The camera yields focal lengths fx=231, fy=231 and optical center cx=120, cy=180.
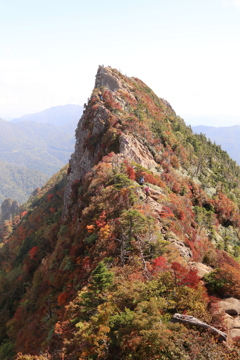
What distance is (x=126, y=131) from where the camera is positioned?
45.7 metres

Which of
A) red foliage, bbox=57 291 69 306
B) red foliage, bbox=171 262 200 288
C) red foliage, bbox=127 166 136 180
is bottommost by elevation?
red foliage, bbox=57 291 69 306

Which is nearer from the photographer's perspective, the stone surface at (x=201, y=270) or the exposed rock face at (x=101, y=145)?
the stone surface at (x=201, y=270)

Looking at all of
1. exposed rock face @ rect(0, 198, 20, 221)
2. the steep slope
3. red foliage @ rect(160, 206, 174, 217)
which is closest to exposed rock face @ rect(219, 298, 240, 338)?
the steep slope

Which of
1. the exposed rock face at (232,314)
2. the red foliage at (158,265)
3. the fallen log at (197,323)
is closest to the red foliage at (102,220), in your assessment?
the red foliage at (158,265)

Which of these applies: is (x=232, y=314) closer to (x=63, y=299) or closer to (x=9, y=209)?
(x=63, y=299)

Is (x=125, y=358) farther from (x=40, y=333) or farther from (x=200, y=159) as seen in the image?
(x=200, y=159)

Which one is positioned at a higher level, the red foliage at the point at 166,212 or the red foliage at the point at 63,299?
the red foliage at the point at 166,212

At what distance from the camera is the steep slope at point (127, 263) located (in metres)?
11.2

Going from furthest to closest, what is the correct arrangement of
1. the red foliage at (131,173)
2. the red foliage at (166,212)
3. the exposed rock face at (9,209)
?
1. the exposed rock face at (9,209)
2. the red foliage at (131,173)
3. the red foliage at (166,212)

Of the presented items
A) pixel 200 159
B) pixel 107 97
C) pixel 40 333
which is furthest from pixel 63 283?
pixel 200 159

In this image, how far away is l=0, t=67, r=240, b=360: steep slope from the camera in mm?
11180

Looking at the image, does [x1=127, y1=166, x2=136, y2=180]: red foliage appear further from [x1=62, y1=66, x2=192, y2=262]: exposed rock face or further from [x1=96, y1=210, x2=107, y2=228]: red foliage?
[x1=96, y1=210, x2=107, y2=228]: red foliage

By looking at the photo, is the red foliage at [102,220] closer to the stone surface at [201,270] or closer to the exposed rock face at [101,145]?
the exposed rock face at [101,145]

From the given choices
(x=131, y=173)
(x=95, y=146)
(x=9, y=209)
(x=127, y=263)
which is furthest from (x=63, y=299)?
(x=9, y=209)
